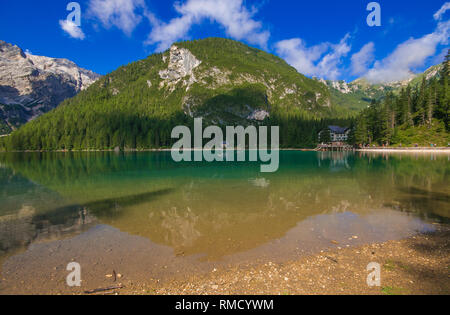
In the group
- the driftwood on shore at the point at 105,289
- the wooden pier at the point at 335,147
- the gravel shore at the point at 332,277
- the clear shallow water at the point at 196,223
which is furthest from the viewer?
the wooden pier at the point at 335,147

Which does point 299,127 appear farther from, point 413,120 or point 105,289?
point 105,289

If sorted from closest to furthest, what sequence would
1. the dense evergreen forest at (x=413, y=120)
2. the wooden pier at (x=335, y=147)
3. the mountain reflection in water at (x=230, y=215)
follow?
the mountain reflection in water at (x=230, y=215) < the dense evergreen forest at (x=413, y=120) < the wooden pier at (x=335, y=147)

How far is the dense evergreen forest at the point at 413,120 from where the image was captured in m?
85.7

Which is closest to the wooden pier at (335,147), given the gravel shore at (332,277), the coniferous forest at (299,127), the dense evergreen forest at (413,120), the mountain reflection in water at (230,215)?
the coniferous forest at (299,127)

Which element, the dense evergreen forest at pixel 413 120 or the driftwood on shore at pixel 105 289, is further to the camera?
the dense evergreen forest at pixel 413 120

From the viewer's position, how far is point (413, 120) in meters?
97.5

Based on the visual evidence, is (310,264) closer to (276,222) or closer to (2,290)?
(276,222)

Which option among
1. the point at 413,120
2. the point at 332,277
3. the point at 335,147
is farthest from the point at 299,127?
the point at 332,277

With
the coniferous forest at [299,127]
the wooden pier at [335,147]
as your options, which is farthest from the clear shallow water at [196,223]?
the wooden pier at [335,147]

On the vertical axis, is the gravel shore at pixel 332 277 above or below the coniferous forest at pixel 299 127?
below

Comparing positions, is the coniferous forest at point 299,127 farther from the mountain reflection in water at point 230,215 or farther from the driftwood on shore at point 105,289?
the driftwood on shore at point 105,289

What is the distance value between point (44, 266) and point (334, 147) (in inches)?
5419

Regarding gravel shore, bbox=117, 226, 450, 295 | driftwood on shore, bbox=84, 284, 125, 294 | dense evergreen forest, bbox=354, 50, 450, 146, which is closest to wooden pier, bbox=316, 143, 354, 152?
dense evergreen forest, bbox=354, 50, 450, 146

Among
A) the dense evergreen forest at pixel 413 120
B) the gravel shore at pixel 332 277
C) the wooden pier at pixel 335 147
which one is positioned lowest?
the gravel shore at pixel 332 277
